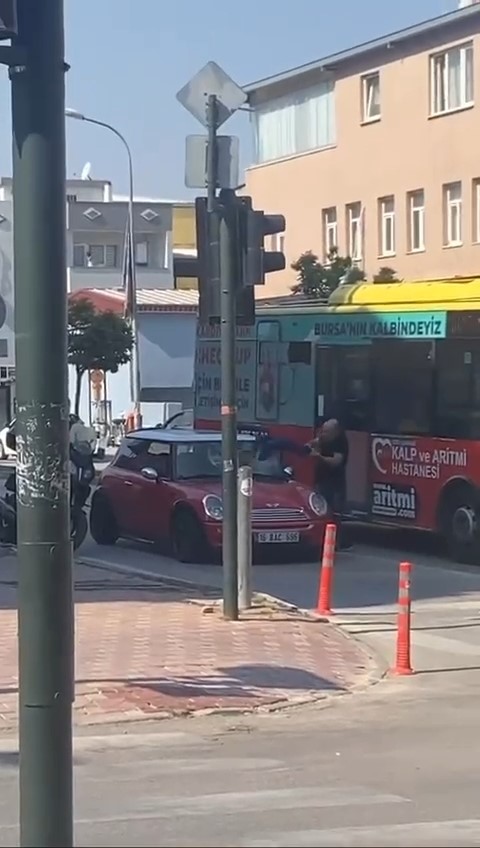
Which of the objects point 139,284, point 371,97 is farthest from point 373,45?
point 139,284

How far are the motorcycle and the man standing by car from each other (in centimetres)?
323

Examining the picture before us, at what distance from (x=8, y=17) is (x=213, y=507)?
14920 mm

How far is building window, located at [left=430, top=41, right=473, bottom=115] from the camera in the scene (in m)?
42.9

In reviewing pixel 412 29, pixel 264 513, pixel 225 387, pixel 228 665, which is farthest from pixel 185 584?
pixel 412 29

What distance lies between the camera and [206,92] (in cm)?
1440

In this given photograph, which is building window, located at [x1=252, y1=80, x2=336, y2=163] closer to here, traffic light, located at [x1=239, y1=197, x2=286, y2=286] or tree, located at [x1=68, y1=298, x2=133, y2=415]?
tree, located at [x1=68, y1=298, x2=133, y2=415]

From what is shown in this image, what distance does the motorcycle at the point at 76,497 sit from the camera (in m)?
20.0

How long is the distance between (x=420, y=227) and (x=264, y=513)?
91.4ft

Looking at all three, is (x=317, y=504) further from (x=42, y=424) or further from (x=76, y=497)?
(x=42, y=424)

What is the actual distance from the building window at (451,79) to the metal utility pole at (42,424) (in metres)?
39.1

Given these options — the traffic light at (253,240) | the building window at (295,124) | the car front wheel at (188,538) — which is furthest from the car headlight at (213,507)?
the building window at (295,124)

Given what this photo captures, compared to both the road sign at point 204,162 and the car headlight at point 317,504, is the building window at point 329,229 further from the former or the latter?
the road sign at point 204,162

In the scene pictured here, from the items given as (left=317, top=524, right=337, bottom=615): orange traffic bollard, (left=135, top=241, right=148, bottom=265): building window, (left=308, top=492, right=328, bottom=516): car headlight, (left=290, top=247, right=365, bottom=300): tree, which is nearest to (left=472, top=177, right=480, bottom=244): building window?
(left=290, top=247, right=365, bottom=300): tree

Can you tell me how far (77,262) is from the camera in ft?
279
